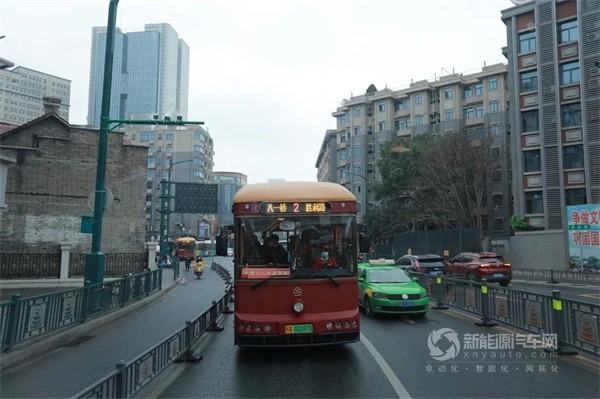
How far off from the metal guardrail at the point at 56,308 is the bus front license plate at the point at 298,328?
4.92 m

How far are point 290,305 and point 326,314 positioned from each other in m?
0.63

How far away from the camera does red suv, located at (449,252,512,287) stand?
21875mm

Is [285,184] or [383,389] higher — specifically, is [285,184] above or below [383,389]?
above

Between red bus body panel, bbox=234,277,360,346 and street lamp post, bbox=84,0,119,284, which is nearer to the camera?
red bus body panel, bbox=234,277,360,346

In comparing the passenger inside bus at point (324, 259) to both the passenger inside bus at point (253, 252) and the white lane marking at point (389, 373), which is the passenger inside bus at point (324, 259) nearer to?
the passenger inside bus at point (253, 252)

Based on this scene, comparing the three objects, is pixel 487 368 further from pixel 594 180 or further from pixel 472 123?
pixel 472 123

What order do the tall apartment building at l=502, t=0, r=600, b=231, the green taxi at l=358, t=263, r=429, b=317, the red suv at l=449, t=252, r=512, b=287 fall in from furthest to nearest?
the tall apartment building at l=502, t=0, r=600, b=231, the red suv at l=449, t=252, r=512, b=287, the green taxi at l=358, t=263, r=429, b=317

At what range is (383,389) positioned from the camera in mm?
Answer: 6375

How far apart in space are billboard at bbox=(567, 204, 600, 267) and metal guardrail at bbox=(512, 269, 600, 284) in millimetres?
1243

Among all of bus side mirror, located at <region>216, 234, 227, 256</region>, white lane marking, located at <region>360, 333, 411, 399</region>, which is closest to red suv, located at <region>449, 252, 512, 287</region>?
white lane marking, located at <region>360, 333, 411, 399</region>

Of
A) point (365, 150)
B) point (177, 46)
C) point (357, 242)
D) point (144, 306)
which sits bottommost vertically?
point (144, 306)

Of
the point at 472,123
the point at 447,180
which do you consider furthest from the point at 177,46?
the point at 447,180

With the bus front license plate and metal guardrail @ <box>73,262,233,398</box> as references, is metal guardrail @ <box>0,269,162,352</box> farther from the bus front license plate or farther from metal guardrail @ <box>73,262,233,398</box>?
the bus front license plate

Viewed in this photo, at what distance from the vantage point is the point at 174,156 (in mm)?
102188
